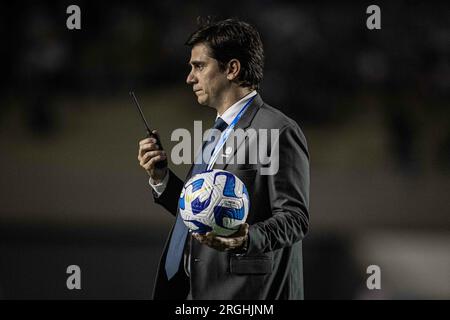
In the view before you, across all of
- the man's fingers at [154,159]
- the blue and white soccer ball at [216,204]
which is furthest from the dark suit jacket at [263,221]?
the man's fingers at [154,159]

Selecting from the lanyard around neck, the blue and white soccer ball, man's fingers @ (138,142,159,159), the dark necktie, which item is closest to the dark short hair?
the lanyard around neck

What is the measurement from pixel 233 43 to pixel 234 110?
263 millimetres

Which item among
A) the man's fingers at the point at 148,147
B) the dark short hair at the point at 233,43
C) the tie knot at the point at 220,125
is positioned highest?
the dark short hair at the point at 233,43

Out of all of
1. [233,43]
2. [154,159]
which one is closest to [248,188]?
[154,159]

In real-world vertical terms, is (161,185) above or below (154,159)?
below

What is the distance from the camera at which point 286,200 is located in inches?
99.8

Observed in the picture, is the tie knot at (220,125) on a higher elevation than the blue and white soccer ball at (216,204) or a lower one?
higher

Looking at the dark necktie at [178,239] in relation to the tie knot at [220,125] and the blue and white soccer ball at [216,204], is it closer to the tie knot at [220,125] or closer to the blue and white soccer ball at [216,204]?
the tie knot at [220,125]

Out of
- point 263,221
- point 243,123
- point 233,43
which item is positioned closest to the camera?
point 263,221

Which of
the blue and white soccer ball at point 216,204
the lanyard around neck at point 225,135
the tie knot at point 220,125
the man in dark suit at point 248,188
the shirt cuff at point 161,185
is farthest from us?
the shirt cuff at point 161,185

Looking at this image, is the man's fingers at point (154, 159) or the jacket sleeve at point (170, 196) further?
the jacket sleeve at point (170, 196)

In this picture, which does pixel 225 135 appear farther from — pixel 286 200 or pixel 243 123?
pixel 286 200

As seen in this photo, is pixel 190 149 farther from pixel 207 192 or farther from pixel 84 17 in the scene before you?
pixel 84 17

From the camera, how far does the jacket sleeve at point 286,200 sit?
2.44 meters
